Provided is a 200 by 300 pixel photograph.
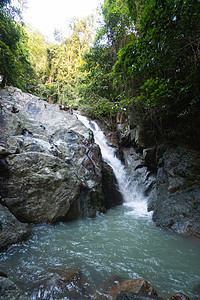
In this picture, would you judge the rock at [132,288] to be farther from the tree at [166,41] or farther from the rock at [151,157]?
the rock at [151,157]

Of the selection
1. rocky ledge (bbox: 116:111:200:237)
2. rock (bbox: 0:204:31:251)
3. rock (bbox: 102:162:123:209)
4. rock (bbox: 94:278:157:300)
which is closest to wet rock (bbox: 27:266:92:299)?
rock (bbox: 94:278:157:300)

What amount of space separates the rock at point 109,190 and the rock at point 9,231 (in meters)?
4.75

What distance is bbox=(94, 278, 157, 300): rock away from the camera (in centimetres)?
182

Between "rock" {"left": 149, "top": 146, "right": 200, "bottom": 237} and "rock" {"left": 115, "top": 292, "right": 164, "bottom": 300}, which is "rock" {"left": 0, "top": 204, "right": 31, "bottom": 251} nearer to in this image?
"rock" {"left": 115, "top": 292, "right": 164, "bottom": 300}

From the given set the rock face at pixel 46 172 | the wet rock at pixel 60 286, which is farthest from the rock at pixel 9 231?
the wet rock at pixel 60 286

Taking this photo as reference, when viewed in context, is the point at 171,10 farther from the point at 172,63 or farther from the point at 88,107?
the point at 88,107

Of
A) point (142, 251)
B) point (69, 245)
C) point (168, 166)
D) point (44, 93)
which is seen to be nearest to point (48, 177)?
point (69, 245)

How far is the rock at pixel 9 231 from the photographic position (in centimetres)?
285

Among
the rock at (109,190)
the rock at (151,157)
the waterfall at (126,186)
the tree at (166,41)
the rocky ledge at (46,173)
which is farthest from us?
the rock at (151,157)

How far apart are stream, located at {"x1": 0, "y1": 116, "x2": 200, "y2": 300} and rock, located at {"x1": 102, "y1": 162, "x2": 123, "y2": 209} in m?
2.63

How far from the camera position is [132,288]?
1.90 metres

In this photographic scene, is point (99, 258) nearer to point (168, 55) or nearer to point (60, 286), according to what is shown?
point (60, 286)

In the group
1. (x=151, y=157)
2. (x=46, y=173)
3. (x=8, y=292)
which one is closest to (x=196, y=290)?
(x=8, y=292)

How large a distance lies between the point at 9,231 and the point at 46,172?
6.39ft
